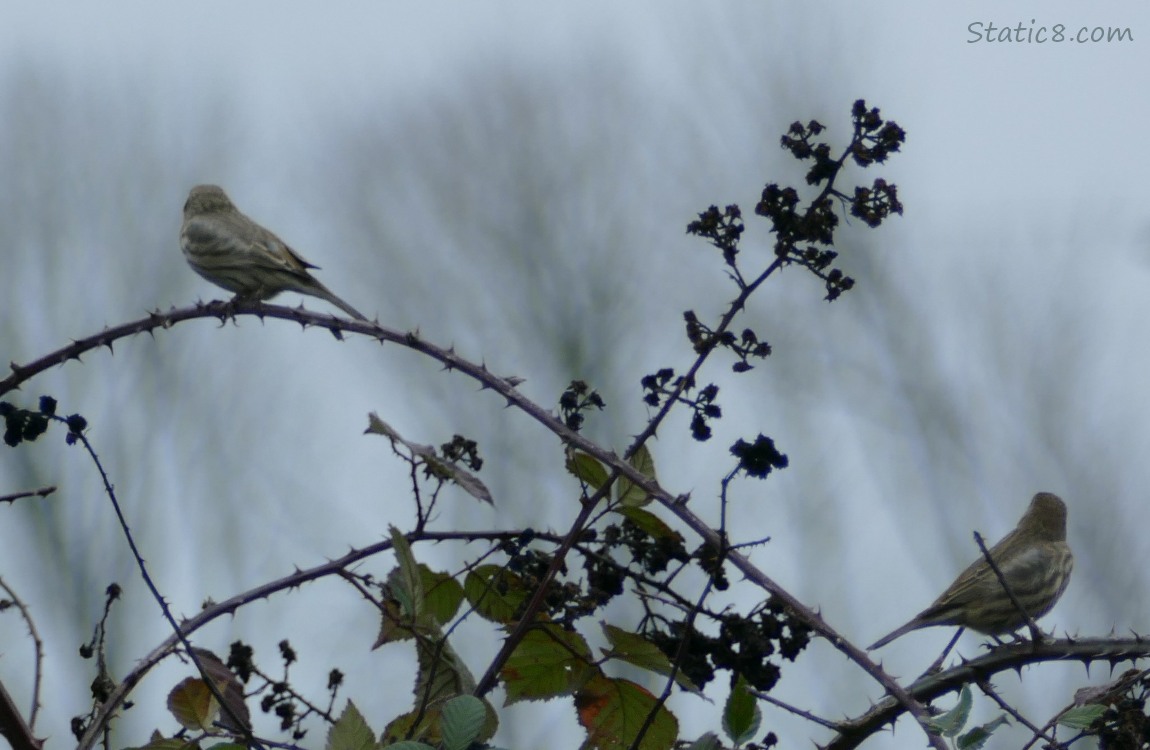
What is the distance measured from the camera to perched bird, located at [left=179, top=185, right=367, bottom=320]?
738 cm

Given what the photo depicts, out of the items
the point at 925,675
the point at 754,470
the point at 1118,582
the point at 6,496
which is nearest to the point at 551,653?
the point at 754,470

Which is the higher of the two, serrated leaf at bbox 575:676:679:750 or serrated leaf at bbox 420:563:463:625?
serrated leaf at bbox 420:563:463:625

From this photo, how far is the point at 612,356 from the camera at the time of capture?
22.7 m

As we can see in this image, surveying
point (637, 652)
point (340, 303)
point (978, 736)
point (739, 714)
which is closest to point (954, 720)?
point (978, 736)

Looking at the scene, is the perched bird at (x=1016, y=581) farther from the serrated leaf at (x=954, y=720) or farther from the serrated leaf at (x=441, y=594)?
the serrated leaf at (x=954, y=720)

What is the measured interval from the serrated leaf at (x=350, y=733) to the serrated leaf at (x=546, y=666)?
261mm

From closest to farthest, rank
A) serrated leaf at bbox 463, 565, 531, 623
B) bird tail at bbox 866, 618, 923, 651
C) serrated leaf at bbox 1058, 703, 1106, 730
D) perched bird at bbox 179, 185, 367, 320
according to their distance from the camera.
→ serrated leaf at bbox 1058, 703, 1106, 730 → serrated leaf at bbox 463, 565, 531, 623 → bird tail at bbox 866, 618, 923, 651 → perched bird at bbox 179, 185, 367, 320

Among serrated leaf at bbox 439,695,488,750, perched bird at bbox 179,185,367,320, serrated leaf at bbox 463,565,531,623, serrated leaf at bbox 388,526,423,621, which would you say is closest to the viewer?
serrated leaf at bbox 439,695,488,750

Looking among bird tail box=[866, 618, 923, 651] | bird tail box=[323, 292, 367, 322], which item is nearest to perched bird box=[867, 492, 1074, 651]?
bird tail box=[866, 618, 923, 651]

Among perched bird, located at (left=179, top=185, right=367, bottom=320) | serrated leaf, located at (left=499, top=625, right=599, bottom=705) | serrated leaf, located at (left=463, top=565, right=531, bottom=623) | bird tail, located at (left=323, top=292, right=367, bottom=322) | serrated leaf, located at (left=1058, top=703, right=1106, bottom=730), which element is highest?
perched bird, located at (left=179, top=185, right=367, bottom=320)

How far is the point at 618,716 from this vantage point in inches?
94.7

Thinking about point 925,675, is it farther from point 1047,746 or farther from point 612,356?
point 612,356

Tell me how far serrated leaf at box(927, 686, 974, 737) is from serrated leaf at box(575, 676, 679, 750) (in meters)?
0.48

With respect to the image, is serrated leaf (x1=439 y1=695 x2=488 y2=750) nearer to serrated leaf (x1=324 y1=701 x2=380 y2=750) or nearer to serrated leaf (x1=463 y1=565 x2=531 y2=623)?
serrated leaf (x1=324 y1=701 x2=380 y2=750)
